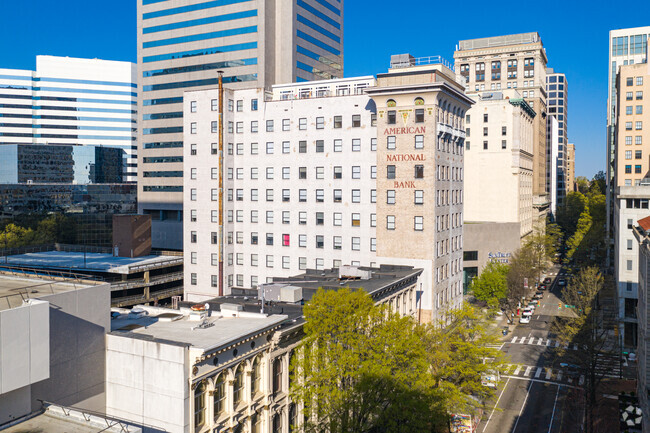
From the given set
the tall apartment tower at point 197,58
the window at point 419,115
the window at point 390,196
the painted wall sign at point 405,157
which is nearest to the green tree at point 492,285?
the window at point 390,196

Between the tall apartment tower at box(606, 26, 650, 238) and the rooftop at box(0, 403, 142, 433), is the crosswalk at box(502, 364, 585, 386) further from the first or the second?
the tall apartment tower at box(606, 26, 650, 238)

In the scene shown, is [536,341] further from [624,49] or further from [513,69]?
[624,49]

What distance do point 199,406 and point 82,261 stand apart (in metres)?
72.1

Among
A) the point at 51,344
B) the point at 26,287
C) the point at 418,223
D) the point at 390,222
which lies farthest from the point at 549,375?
the point at 26,287

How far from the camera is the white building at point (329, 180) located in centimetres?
7412

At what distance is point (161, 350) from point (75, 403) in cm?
551

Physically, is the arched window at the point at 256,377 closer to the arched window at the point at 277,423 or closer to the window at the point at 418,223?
the arched window at the point at 277,423

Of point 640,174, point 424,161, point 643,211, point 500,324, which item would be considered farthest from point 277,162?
point 640,174

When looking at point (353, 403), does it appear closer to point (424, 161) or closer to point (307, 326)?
point (307, 326)

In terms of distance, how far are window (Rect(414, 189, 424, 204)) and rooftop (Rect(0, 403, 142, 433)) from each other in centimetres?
5373

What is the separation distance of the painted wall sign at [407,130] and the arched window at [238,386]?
47105mm

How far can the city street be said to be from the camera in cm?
5434

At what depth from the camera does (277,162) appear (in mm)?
86688

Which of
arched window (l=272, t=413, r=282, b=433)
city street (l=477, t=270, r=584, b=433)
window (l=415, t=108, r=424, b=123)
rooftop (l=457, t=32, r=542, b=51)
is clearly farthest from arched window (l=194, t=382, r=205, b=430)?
rooftop (l=457, t=32, r=542, b=51)
